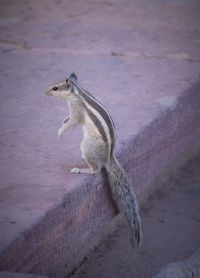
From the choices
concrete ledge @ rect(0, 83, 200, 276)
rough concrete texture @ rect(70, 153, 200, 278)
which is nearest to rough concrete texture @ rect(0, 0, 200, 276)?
concrete ledge @ rect(0, 83, 200, 276)

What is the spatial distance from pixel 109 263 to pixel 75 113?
0.93 meters

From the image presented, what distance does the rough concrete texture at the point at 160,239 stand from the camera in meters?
4.02

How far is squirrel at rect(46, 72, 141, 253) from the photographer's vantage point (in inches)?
136

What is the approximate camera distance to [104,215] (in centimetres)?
370

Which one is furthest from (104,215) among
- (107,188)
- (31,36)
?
(31,36)

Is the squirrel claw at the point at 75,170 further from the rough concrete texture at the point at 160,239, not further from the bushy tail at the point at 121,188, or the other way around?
the rough concrete texture at the point at 160,239

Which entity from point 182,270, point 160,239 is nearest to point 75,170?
point 182,270

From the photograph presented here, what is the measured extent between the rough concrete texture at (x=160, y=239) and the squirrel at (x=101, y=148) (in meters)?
0.36

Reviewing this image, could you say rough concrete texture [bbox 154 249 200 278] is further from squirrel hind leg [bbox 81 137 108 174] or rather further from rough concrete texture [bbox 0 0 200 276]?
squirrel hind leg [bbox 81 137 108 174]

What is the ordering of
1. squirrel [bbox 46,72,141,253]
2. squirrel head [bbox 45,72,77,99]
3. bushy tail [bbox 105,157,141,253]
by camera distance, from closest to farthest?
squirrel [bbox 46,72,141,253] → bushy tail [bbox 105,157,141,253] → squirrel head [bbox 45,72,77,99]

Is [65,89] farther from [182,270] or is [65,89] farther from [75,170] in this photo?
Result: [182,270]

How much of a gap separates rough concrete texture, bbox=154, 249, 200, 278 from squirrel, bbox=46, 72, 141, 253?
0.20m

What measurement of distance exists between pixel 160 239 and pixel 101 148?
3.45 ft

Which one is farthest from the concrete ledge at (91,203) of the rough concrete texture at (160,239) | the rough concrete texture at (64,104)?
the rough concrete texture at (160,239)
